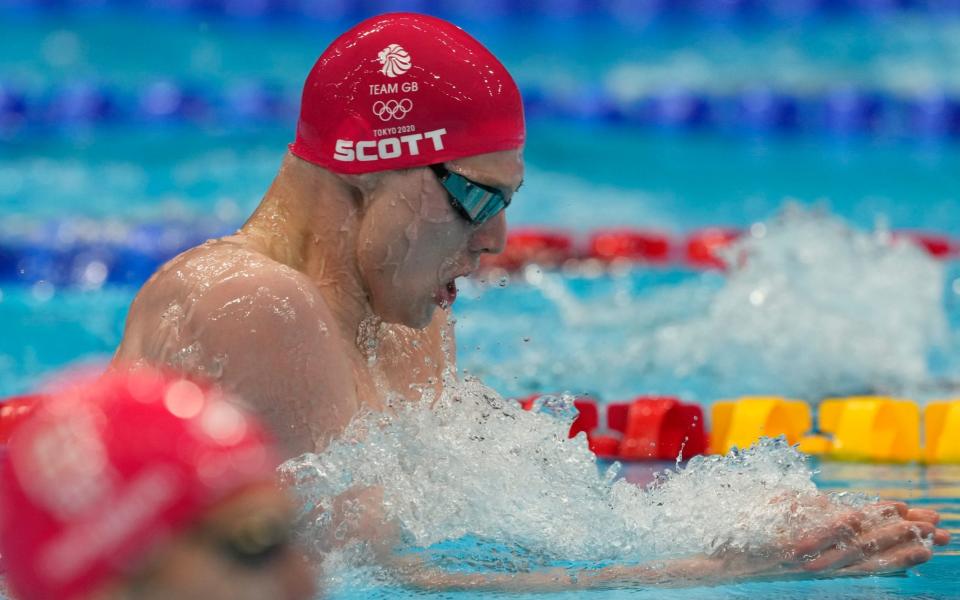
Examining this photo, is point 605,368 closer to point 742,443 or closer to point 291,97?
point 742,443

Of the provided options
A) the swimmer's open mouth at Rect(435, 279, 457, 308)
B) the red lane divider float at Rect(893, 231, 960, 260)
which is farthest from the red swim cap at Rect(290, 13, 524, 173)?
the red lane divider float at Rect(893, 231, 960, 260)

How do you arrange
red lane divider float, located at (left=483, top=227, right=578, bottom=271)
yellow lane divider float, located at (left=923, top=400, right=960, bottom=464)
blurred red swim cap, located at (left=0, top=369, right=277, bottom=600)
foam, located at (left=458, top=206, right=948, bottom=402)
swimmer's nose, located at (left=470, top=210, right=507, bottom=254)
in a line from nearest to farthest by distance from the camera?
blurred red swim cap, located at (left=0, top=369, right=277, bottom=600) < swimmer's nose, located at (left=470, top=210, right=507, bottom=254) < yellow lane divider float, located at (left=923, top=400, right=960, bottom=464) < foam, located at (left=458, top=206, right=948, bottom=402) < red lane divider float, located at (left=483, top=227, right=578, bottom=271)

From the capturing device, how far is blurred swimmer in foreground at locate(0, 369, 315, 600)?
1151mm

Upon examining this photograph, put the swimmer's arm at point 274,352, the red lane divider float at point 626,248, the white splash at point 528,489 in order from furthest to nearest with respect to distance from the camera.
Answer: the red lane divider float at point 626,248
the white splash at point 528,489
the swimmer's arm at point 274,352

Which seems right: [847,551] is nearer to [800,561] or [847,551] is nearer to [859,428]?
[800,561]

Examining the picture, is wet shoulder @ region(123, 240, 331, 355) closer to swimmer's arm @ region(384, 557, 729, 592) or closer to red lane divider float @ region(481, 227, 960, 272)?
swimmer's arm @ region(384, 557, 729, 592)

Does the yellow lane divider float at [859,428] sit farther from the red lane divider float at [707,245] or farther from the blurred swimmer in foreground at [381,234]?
the red lane divider float at [707,245]

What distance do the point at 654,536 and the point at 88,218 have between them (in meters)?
5.26

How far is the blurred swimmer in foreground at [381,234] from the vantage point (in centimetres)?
211

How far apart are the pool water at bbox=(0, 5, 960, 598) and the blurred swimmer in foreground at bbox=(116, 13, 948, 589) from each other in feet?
0.32

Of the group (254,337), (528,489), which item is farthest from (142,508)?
(528,489)

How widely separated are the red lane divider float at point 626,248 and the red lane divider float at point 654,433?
265cm

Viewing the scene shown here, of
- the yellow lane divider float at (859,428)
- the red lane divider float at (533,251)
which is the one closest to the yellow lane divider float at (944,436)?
the yellow lane divider float at (859,428)

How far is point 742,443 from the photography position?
3637 millimetres
